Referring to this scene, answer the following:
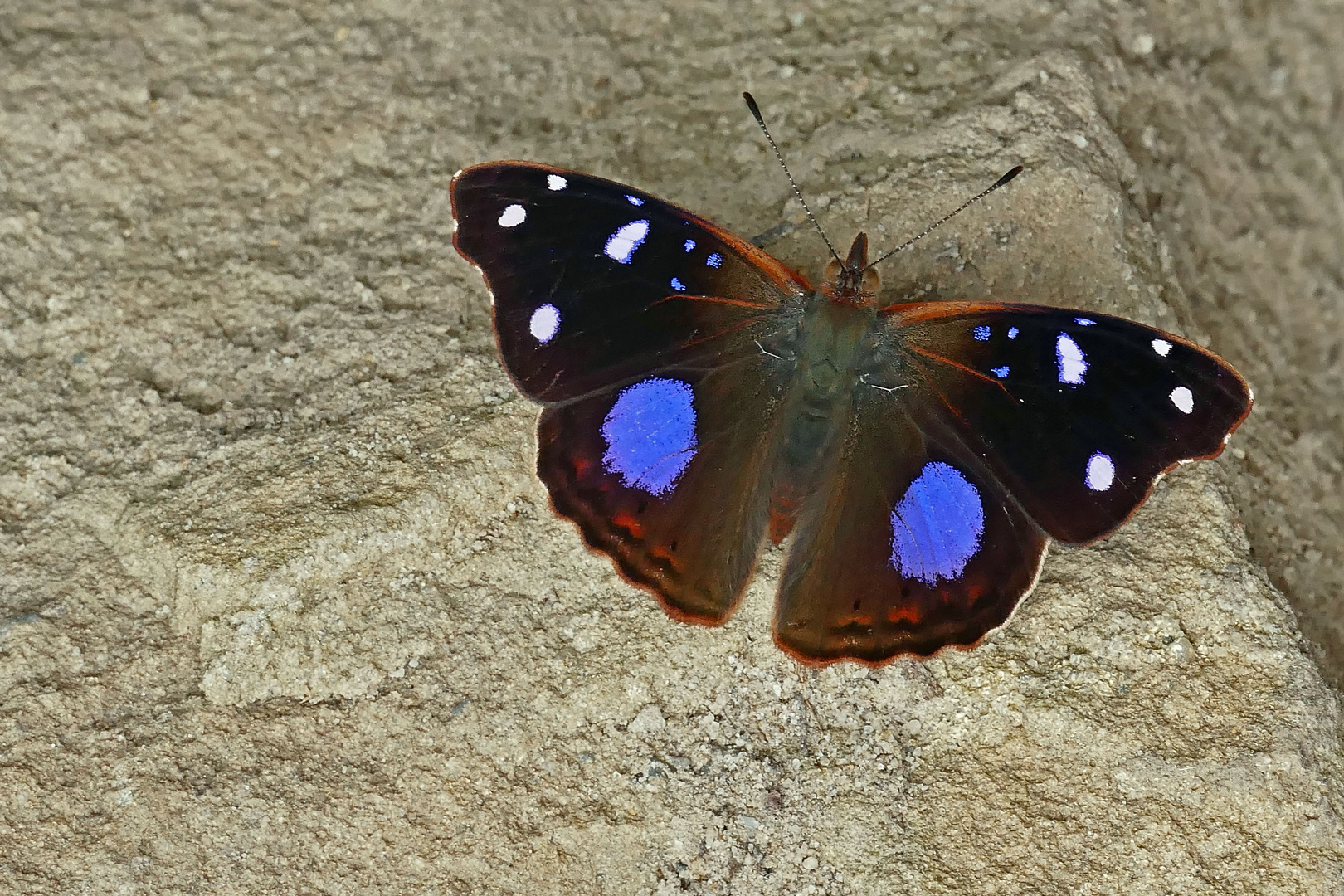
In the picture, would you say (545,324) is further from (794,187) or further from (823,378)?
(794,187)

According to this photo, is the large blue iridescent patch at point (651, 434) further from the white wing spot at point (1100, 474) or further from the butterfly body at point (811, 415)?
the white wing spot at point (1100, 474)

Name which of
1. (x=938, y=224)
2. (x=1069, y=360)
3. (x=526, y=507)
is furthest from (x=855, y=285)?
(x=526, y=507)

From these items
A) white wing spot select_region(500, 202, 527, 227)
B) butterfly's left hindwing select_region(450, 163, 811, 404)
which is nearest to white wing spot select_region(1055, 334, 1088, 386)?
butterfly's left hindwing select_region(450, 163, 811, 404)

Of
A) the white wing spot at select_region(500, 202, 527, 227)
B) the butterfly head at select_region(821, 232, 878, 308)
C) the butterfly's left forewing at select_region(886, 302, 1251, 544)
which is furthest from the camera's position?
the butterfly head at select_region(821, 232, 878, 308)

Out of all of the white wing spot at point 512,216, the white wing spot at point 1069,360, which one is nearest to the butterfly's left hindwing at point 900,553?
the white wing spot at point 1069,360

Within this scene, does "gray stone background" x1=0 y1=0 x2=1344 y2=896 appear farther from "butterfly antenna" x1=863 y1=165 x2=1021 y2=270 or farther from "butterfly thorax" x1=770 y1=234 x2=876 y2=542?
"butterfly thorax" x1=770 y1=234 x2=876 y2=542

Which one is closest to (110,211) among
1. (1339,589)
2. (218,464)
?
(218,464)
